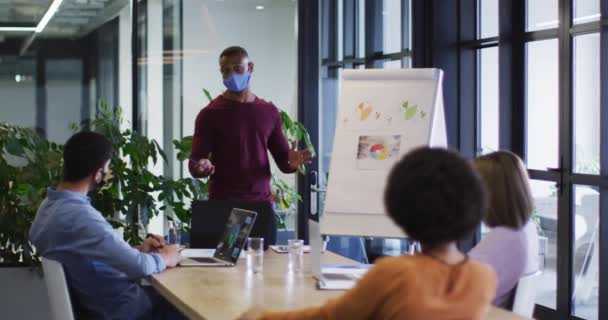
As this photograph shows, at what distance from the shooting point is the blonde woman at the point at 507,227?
2.90m

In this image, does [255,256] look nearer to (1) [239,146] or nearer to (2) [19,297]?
(1) [239,146]

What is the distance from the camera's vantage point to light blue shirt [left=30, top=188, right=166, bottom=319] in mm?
3309

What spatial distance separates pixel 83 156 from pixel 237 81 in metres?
1.68

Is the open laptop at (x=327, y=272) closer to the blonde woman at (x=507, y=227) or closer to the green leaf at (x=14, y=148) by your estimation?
the blonde woman at (x=507, y=227)

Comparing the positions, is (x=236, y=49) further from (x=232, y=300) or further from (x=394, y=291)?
(x=394, y=291)

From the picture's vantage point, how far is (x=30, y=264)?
226 inches

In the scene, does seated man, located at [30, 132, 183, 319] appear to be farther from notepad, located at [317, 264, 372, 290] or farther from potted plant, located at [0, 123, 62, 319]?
potted plant, located at [0, 123, 62, 319]

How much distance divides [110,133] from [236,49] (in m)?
1.36

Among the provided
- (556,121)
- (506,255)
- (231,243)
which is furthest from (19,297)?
(506,255)

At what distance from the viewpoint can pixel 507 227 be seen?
292 cm

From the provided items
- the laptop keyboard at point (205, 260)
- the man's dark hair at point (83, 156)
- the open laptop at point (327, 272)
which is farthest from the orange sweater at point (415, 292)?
the laptop keyboard at point (205, 260)

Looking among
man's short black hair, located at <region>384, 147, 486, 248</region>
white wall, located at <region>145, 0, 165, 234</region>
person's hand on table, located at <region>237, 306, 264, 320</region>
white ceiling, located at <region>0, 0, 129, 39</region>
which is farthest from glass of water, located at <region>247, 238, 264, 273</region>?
white ceiling, located at <region>0, 0, 129, 39</region>

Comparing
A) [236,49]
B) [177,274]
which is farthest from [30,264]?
[177,274]

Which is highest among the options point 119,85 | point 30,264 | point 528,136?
point 119,85
